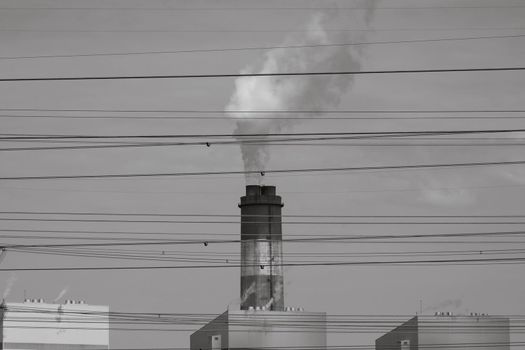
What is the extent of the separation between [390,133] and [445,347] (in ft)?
165

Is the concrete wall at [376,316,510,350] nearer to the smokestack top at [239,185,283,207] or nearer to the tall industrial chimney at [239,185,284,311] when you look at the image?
the tall industrial chimney at [239,185,284,311]

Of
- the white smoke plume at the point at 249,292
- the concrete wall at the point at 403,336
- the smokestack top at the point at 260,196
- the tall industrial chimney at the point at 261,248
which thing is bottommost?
the concrete wall at the point at 403,336

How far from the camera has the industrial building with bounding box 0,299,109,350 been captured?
78812 millimetres

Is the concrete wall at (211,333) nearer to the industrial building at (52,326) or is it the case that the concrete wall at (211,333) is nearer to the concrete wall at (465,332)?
the industrial building at (52,326)

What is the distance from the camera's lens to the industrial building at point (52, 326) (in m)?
78.8

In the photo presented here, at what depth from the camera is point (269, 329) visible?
72188mm

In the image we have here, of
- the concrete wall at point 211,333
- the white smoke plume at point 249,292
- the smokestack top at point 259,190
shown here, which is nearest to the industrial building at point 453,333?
the white smoke plume at point 249,292

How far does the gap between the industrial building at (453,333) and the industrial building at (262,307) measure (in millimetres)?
4569

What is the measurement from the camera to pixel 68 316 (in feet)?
267

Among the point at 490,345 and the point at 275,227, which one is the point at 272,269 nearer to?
the point at 275,227

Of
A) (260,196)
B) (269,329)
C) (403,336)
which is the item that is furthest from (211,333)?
(403,336)

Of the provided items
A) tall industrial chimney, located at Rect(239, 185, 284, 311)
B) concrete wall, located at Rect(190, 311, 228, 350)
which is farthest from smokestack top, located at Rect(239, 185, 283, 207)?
concrete wall, located at Rect(190, 311, 228, 350)

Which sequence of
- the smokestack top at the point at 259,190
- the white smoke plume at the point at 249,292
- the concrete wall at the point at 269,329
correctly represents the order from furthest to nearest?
the white smoke plume at the point at 249,292
the smokestack top at the point at 259,190
the concrete wall at the point at 269,329

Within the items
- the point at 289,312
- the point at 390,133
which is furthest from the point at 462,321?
the point at 390,133
